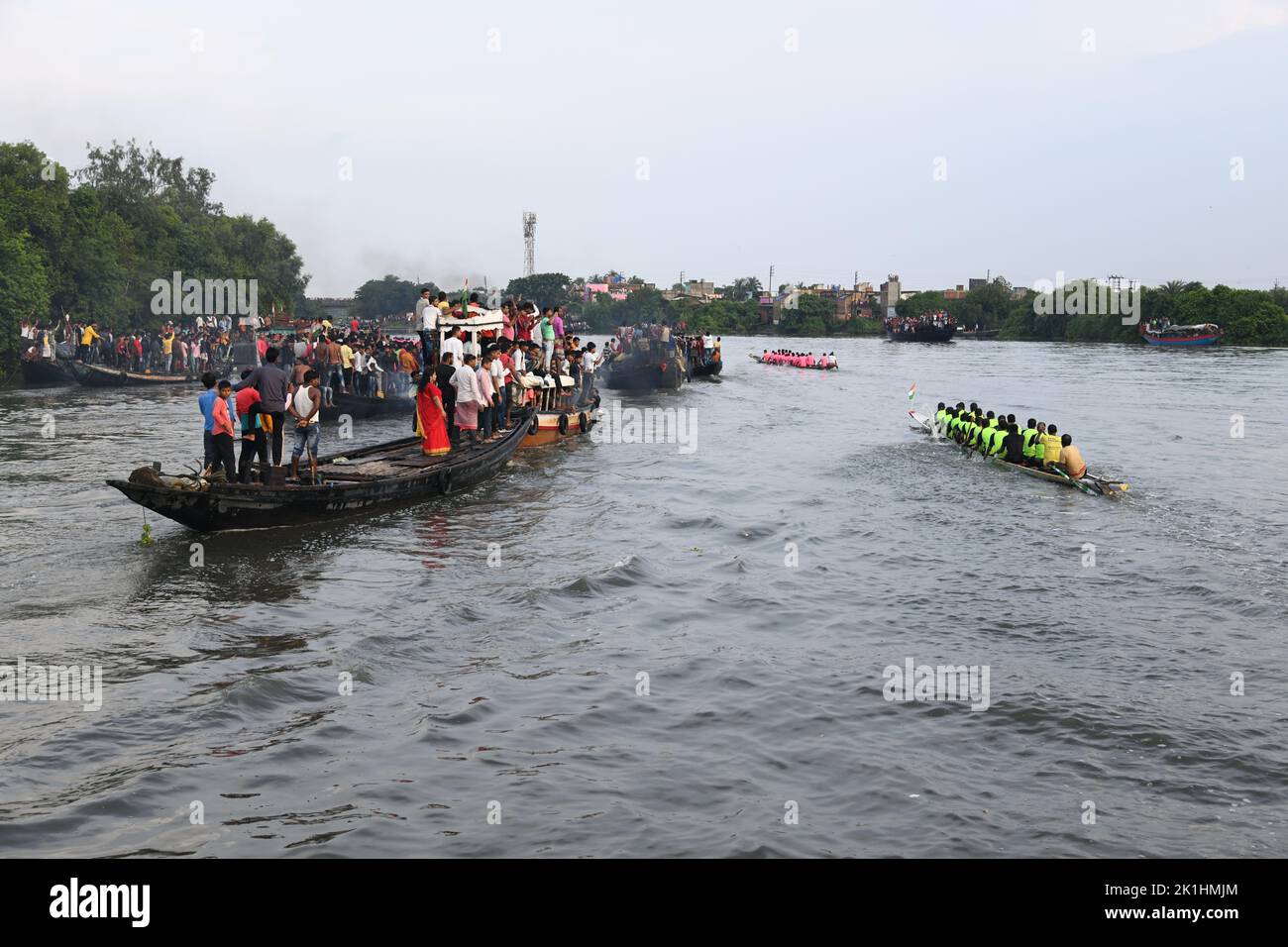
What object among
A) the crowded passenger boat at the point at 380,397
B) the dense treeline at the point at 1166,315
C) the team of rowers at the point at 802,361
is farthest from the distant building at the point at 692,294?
the crowded passenger boat at the point at 380,397

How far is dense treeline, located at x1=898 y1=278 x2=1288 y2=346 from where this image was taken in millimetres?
89188

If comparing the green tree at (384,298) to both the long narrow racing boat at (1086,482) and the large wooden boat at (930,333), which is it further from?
the long narrow racing boat at (1086,482)

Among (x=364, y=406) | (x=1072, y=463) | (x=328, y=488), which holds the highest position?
(x=364, y=406)

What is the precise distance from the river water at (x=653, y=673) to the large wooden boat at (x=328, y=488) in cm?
39

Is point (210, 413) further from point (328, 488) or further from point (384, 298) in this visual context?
point (384, 298)

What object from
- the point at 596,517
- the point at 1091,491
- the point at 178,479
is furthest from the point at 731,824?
the point at 1091,491

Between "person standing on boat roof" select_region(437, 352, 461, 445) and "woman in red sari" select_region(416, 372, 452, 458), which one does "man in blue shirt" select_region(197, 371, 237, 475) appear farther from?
"person standing on boat roof" select_region(437, 352, 461, 445)

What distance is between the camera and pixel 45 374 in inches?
1597

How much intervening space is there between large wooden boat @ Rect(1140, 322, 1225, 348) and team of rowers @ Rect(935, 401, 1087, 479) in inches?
2576

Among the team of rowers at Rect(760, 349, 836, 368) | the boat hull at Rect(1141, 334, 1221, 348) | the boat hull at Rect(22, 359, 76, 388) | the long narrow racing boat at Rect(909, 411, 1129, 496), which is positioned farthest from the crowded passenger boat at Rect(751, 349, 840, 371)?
the long narrow racing boat at Rect(909, 411, 1129, 496)

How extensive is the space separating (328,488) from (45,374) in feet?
99.4

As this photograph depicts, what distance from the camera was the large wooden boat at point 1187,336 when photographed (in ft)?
280

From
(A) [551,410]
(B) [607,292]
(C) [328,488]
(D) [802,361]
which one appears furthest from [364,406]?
(B) [607,292]
